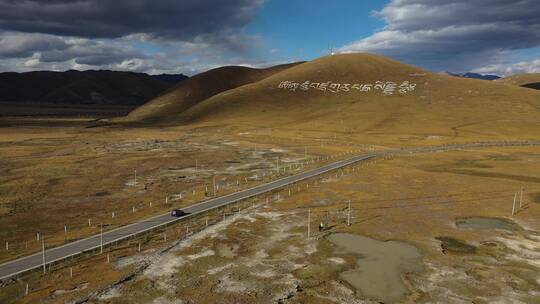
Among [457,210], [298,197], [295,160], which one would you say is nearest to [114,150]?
[295,160]

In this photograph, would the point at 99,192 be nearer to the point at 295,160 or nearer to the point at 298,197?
the point at 298,197

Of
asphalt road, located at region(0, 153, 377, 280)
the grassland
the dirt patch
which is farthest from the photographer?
the dirt patch

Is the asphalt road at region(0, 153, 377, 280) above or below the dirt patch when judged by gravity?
above

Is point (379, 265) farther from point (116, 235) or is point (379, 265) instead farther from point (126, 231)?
point (116, 235)

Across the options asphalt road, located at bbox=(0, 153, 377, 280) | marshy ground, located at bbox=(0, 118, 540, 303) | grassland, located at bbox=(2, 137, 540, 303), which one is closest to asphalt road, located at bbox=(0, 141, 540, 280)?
asphalt road, located at bbox=(0, 153, 377, 280)

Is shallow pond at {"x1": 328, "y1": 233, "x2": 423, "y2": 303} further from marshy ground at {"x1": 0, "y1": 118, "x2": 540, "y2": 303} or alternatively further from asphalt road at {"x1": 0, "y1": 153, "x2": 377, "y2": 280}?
asphalt road at {"x1": 0, "y1": 153, "x2": 377, "y2": 280}

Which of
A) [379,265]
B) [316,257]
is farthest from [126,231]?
[379,265]

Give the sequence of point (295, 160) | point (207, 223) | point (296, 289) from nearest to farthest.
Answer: point (296, 289) → point (207, 223) → point (295, 160)
